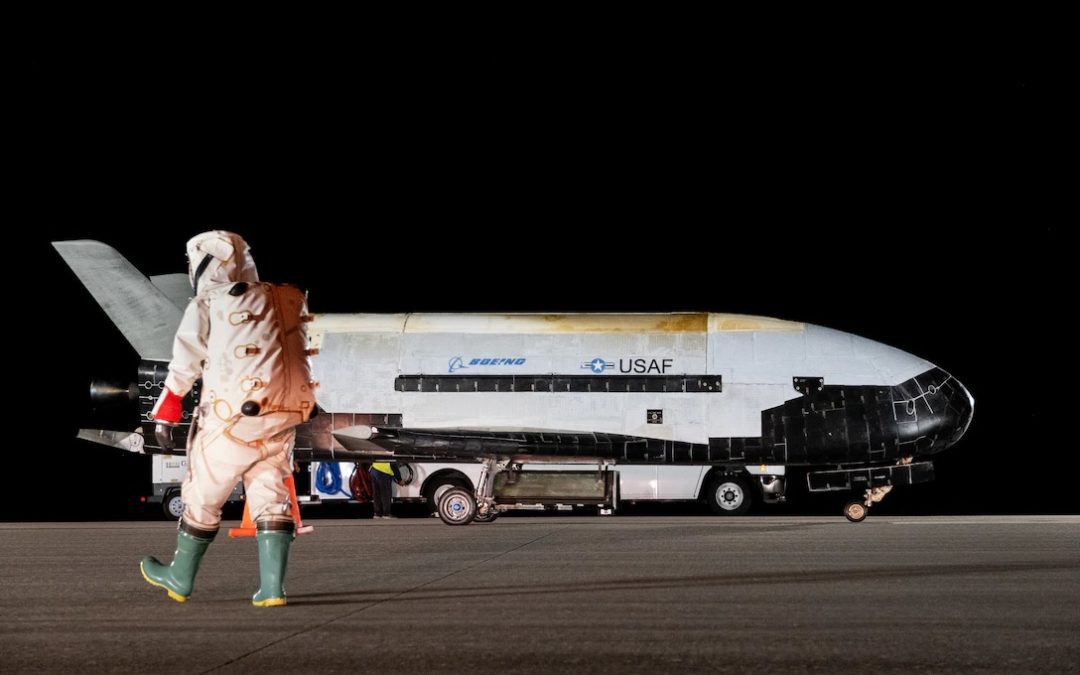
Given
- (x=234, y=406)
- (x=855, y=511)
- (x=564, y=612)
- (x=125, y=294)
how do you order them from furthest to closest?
1. (x=125, y=294)
2. (x=855, y=511)
3. (x=234, y=406)
4. (x=564, y=612)

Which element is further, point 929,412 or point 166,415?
point 929,412

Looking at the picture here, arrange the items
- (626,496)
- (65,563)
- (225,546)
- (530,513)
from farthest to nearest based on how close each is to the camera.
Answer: (530,513), (626,496), (225,546), (65,563)

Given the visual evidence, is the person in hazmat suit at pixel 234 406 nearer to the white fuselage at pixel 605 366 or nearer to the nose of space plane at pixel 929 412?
the white fuselage at pixel 605 366

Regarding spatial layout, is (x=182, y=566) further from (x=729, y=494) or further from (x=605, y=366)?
(x=729, y=494)

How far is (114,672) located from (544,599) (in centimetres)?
313

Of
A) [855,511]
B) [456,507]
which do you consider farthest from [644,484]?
[456,507]

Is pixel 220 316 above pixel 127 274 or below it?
below

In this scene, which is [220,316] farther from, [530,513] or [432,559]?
[530,513]

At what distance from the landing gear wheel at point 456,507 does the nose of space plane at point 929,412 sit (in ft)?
26.6

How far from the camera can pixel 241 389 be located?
25.3 ft

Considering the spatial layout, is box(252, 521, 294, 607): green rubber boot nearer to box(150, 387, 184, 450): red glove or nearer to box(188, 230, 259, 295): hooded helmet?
box(150, 387, 184, 450): red glove

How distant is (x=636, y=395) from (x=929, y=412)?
5.41 m

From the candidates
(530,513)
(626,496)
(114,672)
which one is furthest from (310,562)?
(530,513)

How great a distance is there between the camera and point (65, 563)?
10.6m
